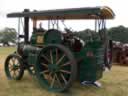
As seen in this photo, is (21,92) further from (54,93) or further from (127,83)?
(127,83)

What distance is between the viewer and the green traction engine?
5.46m

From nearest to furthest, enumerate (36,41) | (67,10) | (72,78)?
1. (72,78)
2. (67,10)
3. (36,41)

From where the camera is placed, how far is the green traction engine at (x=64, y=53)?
5461 millimetres

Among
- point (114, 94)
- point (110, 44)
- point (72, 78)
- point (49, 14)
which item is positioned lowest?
point (114, 94)

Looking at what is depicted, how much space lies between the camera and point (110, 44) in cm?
646

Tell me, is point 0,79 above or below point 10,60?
below

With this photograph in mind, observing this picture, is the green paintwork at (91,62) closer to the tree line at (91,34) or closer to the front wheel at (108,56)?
the front wheel at (108,56)

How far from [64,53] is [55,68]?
0.46 m

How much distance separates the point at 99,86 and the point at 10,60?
2484 millimetres

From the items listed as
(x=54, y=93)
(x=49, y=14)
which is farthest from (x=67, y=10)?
(x=54, y=93)

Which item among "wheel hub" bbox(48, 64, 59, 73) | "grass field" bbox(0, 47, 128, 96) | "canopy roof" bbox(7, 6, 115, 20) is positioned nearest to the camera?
"canopy roof" bbox(7, 6, 115, 20)

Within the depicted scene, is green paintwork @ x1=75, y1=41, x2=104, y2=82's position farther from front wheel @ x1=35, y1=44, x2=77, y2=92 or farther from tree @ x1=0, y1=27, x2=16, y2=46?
tree @ x1=0, y1=27, x2=16, y2=46

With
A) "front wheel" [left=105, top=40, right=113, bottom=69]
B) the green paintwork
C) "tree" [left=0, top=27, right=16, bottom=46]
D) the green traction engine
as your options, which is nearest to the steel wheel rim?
the green traction engine

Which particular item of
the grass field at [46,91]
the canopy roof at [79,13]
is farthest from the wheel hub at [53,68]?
the canopy roof at [79,13]
